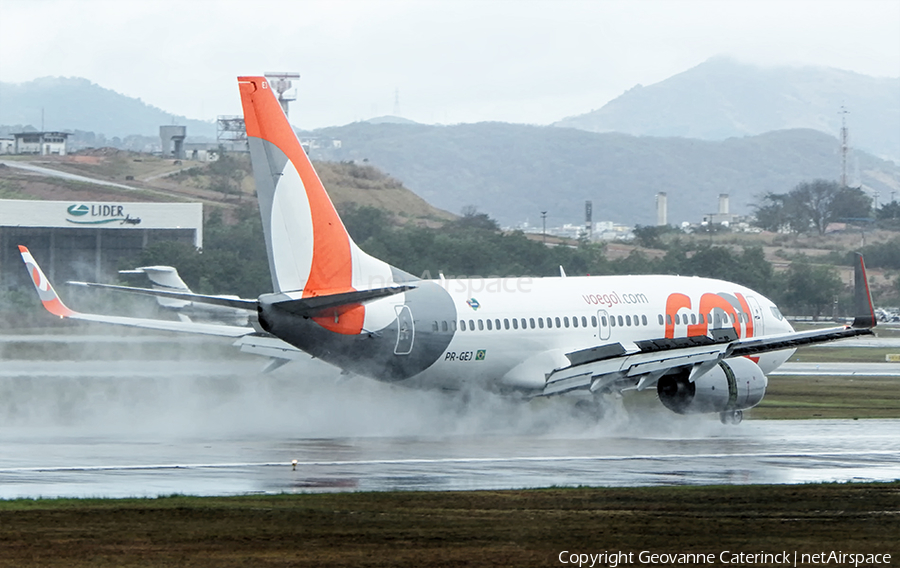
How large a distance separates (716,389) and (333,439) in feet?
36.0

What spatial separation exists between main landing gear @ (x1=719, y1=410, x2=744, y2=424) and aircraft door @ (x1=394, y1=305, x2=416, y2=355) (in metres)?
10.2

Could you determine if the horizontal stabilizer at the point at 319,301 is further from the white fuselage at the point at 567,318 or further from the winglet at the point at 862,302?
the winglet at the point at 862,302

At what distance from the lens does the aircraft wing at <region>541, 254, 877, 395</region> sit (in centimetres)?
3438

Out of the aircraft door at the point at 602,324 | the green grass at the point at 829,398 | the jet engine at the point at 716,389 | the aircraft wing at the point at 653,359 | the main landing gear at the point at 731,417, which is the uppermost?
the aircraft door at the point at 602,324

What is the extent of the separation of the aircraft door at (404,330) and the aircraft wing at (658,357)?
15.5 ft

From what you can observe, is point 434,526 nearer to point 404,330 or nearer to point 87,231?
point 404,330

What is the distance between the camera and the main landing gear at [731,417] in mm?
39062

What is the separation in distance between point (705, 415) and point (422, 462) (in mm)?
16058

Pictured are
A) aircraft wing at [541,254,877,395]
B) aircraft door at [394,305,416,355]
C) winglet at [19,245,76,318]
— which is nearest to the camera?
aircraft wing at [541,254,877,395]

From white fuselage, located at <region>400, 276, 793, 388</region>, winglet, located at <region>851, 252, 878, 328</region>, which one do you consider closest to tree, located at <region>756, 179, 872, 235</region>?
white fuselage, located at <region>400, 276, 793, 388</region>

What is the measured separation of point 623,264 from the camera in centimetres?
8800

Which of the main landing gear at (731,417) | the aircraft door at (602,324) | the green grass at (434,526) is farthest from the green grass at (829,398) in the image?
the green grass at (434,526)

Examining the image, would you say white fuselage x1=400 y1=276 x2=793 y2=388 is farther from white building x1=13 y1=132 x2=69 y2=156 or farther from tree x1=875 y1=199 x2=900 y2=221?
white building x1=13 y1=132 x2=69 y2=156

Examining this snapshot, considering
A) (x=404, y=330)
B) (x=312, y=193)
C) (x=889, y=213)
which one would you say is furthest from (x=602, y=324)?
(x=889, y=213)
